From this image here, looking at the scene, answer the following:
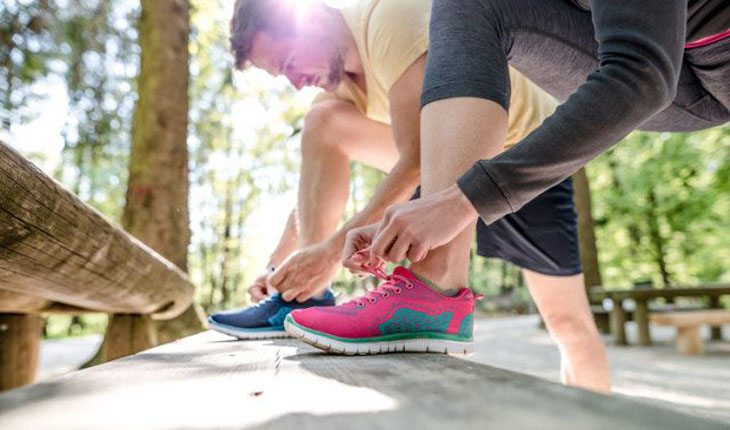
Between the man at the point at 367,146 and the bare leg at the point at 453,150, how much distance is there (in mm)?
391

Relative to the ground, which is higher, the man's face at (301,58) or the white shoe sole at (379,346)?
the man's face at (301,58)

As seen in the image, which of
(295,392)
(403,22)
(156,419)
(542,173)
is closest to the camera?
(156,419)

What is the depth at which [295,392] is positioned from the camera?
63 centimetres

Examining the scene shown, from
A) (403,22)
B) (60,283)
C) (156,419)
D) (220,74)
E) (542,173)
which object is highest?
(220,74)

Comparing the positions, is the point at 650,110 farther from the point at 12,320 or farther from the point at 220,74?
the point at 220,74

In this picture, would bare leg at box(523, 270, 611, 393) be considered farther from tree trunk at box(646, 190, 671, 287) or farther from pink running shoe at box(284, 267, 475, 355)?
tree trunk at box(646, 190, 671, 287)

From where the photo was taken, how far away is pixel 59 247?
3.70 feet

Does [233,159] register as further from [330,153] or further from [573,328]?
[573,328]

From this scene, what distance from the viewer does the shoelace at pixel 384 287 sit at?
1091mm

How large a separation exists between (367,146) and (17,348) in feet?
5.91

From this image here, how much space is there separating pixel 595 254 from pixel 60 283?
814 cm

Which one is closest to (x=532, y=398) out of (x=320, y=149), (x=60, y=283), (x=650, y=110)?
(x=650, y=110)

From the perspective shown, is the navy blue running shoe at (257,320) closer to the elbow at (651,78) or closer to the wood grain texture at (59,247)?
the wood grain texture at (59,247)

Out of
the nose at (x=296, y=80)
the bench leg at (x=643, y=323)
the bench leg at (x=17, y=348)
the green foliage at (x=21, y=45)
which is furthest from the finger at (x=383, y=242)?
the bench leg at (x=643, y=323)
